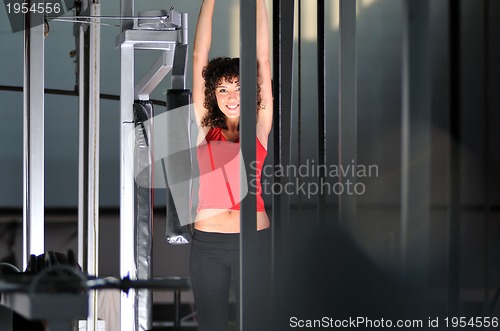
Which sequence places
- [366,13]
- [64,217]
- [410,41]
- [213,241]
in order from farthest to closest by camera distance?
[366,13] < [64,217] < [213,241] < [410,41]

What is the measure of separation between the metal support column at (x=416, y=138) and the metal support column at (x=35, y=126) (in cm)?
170

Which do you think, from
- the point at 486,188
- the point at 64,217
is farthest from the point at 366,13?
the point at 486,188

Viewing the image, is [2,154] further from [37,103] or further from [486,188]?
[486,188]

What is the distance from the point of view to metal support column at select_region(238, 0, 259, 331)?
1.54 m

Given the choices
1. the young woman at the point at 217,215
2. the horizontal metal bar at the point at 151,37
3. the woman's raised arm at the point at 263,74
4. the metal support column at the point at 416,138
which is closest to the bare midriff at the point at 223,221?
the young woman at the point at 217,215

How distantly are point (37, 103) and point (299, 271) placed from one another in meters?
1.65

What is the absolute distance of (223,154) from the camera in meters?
2.38

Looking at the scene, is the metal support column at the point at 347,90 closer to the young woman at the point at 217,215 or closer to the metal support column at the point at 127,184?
the young woman at the point at 217,215

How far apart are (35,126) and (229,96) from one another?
0.79m

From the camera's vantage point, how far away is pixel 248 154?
1.54 meters

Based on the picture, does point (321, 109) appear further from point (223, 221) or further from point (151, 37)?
point (151, 37)

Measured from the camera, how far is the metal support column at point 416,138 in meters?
1.22

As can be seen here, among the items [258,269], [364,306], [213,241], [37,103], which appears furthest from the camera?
[37,103]

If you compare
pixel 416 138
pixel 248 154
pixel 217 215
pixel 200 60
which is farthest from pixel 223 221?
pixel 416 138
